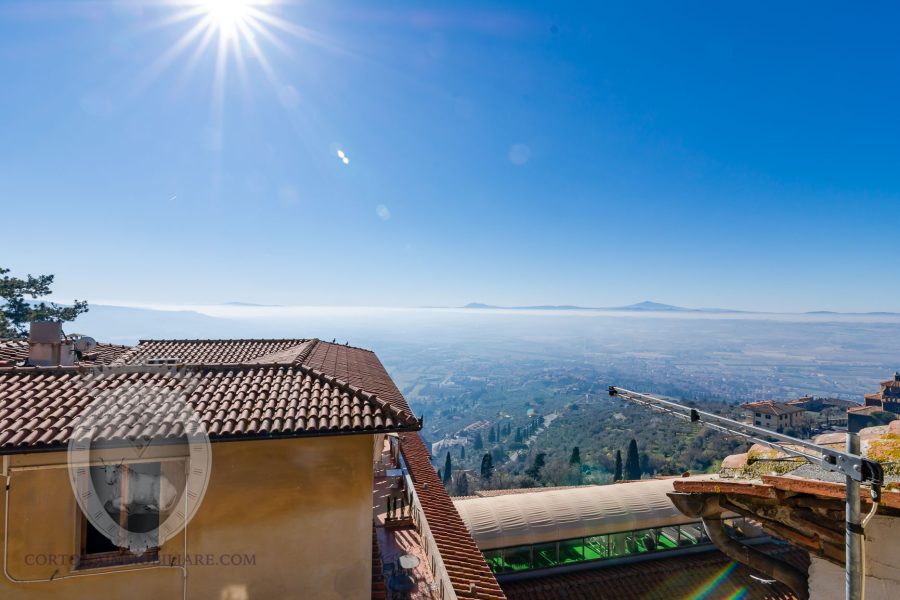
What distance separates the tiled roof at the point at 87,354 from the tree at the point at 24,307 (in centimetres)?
2163

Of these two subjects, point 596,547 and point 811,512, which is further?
point 596,547

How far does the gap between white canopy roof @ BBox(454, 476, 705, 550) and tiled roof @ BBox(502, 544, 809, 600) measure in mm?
1093

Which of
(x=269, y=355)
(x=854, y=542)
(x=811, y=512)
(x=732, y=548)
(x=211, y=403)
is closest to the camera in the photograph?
(x=854, y=542)

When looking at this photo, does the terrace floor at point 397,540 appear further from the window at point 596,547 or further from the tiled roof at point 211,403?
the window at point 596,547

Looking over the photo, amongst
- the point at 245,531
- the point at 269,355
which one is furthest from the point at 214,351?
the point at 245,531

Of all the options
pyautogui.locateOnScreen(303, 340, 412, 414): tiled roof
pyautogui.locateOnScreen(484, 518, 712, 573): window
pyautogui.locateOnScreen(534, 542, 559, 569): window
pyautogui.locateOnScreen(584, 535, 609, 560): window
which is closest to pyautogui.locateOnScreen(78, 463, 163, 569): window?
pyautogui.locateOnScreen(303, 340, 412, 414): tiled roof

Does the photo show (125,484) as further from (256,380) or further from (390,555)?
(390,555)

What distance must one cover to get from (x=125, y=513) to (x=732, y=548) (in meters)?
7.21

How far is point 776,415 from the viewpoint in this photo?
52.0 m

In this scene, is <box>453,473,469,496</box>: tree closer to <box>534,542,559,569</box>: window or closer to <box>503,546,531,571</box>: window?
<box>534,542,559,569</box>: window

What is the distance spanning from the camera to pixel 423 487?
885 cm

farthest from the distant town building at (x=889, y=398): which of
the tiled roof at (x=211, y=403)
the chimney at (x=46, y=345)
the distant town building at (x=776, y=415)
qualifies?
the chimney at (x=46, y=345)

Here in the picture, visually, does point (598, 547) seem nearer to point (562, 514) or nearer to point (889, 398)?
point (562, 514)

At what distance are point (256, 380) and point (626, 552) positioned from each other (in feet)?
43.7
